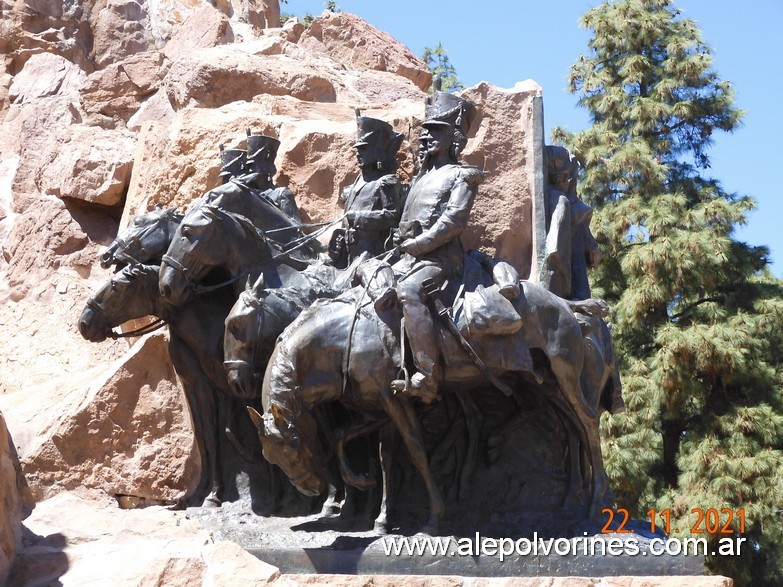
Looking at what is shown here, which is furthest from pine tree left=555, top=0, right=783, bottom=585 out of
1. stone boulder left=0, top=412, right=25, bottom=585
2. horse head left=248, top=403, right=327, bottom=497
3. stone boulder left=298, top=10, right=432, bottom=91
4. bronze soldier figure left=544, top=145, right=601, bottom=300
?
stone boulder left=0, top=412, right=25, bottom=585

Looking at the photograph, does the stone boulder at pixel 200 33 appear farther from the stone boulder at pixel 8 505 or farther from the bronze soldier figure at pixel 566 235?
the stone boulder at pixel 8 505

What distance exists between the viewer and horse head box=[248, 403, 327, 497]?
8094 mm

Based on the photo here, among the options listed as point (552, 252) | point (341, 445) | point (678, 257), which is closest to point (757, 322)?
point (678, 257)

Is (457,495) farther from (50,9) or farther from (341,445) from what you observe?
(50,9)

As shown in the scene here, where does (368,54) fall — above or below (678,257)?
above

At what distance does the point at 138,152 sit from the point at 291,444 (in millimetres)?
4390

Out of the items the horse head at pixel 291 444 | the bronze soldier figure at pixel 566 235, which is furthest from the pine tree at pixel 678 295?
the horse head at pixel 291 444

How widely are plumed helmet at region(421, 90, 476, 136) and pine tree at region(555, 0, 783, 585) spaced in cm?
543

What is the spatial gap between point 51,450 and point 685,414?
23.1 ft

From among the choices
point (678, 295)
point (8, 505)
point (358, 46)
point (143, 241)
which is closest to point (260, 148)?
point (143, 241)

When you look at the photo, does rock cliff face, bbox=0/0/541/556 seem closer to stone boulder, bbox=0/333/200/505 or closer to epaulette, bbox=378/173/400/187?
stone boulder, bbox=0/333/200/505

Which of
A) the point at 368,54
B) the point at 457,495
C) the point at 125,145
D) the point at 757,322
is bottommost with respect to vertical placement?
the point at 457,495

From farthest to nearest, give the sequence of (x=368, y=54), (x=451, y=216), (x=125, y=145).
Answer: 1. (x=368, y=54)
2. (x=125, y=145)
3. (x=451, y=216)

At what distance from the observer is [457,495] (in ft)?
29.7
